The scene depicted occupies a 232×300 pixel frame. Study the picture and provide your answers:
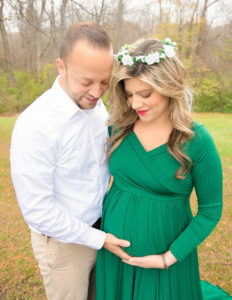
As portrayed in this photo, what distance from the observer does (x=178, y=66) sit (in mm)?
1593

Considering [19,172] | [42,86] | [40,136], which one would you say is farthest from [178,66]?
[42,86]

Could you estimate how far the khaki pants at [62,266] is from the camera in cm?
193

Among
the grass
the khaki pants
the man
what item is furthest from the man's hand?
the grass

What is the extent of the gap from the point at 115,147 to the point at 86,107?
342 millimetres

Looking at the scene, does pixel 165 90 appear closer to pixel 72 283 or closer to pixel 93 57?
pixel 93 57

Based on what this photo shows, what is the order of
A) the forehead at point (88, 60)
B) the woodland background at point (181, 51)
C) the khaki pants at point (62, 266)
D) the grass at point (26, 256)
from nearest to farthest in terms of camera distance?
the forehead at point (88, 60)
the khaki pants at point (62, 266)
the grass at point (26, 256)
the woodland background at point (181, 51)

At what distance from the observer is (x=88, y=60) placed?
1.48 meters

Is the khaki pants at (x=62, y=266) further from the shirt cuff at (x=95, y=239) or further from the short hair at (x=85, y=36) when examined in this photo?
the short hair at (x=85, y=36)

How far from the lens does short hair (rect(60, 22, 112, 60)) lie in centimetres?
150

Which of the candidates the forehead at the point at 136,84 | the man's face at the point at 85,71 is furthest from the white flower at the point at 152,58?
the man's face at the point at 85,71

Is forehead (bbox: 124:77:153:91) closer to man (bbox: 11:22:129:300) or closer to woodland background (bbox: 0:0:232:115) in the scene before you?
man (bbox: 11:22:129:300)

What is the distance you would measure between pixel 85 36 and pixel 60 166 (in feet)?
2.52

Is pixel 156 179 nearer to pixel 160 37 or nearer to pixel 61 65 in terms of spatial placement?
pixel 61 65

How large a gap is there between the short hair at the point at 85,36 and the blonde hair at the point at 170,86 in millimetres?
188
